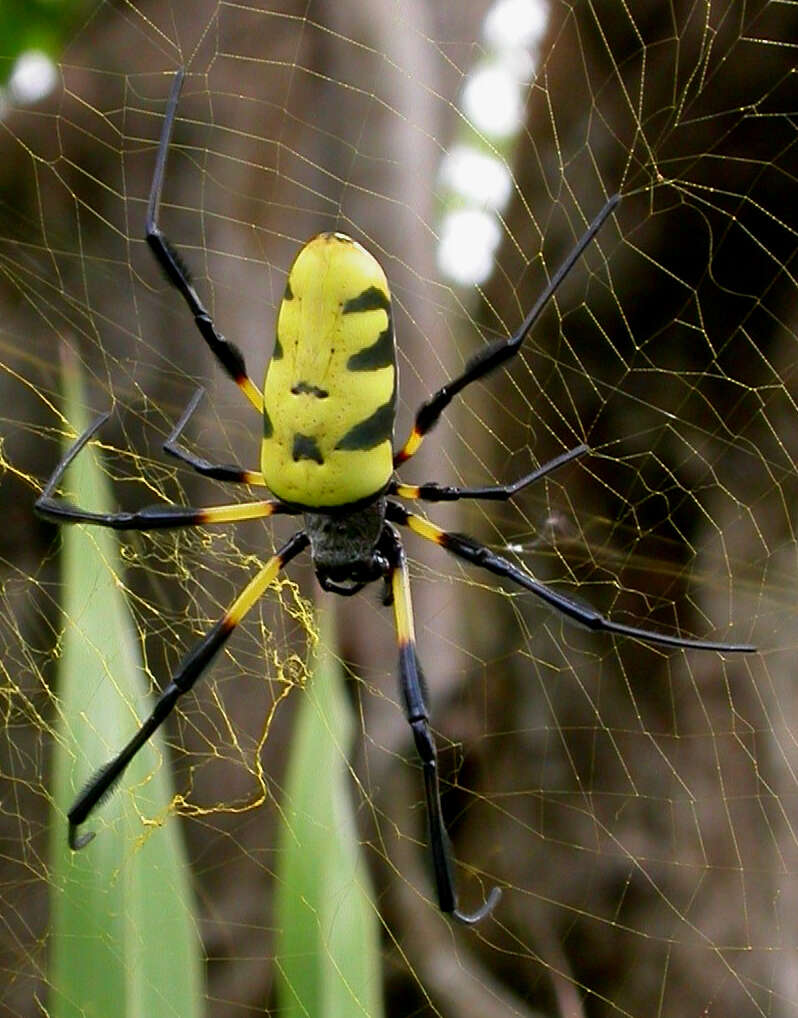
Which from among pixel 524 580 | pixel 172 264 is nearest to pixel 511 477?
pixel 524 580

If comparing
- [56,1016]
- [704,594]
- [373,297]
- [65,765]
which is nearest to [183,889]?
[56,1016]

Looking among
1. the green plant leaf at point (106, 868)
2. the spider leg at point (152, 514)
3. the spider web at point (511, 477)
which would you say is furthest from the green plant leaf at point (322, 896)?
Result: the spider web at point (511, 477)

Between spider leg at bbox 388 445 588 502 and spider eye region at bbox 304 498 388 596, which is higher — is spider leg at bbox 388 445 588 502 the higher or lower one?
the higher one

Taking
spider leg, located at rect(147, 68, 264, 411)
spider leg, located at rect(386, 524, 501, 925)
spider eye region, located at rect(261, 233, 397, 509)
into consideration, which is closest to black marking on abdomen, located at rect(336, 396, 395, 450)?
spider eye region, located at rect(261, 233, 397, 509)

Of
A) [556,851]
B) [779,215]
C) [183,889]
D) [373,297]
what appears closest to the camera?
[373,297]

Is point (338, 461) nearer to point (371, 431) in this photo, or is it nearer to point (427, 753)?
point (371, 431)

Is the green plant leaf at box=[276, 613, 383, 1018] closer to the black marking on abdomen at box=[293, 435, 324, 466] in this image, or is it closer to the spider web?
the black marking on abdomen at box=[293, 435, 324, 466]

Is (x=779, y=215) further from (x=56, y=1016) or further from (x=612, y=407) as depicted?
(x=56, y=1016)
